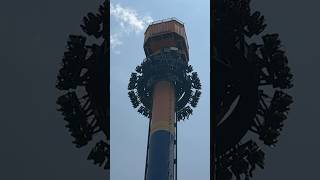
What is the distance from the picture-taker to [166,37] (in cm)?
10006

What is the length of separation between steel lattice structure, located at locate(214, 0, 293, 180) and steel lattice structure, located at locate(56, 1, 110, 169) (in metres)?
5.60

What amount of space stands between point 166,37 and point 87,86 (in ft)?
253

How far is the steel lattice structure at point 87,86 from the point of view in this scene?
22906 millimetres

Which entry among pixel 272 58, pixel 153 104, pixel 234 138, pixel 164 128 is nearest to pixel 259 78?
pixel 272 58

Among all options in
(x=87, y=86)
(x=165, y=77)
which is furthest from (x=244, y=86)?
(x=165, y=77)

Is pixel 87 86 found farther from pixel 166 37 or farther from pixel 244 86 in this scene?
pixel 166 37

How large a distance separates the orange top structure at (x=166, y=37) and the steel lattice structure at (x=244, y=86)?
3011 inches

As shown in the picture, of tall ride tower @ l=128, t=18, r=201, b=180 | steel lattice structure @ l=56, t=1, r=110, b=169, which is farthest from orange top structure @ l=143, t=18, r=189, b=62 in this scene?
steel lattice structure @ l=56, t=1, r=110, b=169

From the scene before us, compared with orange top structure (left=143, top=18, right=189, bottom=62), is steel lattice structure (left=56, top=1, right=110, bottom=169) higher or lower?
lower

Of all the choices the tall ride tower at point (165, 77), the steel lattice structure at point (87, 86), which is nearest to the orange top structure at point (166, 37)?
the tall ride tower at point (165, 77)

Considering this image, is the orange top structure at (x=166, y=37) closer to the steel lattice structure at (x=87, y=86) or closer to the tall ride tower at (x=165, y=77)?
the tall ride tower at (x=165, y=77)

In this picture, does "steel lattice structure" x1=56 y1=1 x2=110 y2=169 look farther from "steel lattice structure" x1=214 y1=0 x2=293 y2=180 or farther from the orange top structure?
the orange top structure

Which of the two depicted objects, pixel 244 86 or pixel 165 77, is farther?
pixel 165 77

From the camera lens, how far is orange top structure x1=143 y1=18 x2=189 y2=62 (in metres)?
99.9
